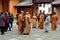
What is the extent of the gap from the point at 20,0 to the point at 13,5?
2589 mm

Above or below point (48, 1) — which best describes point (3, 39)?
below

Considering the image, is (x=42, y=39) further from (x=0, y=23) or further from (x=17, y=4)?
(x=17, y=4)

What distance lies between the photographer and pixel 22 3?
167 ft

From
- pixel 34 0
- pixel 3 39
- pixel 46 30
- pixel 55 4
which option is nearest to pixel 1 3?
pixel 34 0

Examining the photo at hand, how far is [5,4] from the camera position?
170ft

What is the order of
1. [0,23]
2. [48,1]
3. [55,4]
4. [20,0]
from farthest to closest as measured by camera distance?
[20,0] → [48,1] → [55,4] → [0,23]

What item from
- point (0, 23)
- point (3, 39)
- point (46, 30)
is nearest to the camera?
point (3, 39)

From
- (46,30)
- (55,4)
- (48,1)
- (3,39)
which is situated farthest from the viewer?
(48,1)

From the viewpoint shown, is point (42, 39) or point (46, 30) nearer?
point (42, 39)

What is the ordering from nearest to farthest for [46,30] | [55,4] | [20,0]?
1. [46,30]
2. [55,4]
3. [20,0]

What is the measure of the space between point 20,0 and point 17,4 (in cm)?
263

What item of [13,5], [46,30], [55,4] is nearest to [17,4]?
[13,5]

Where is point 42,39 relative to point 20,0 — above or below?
below

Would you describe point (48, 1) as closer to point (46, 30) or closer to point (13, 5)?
point (13, 5)
